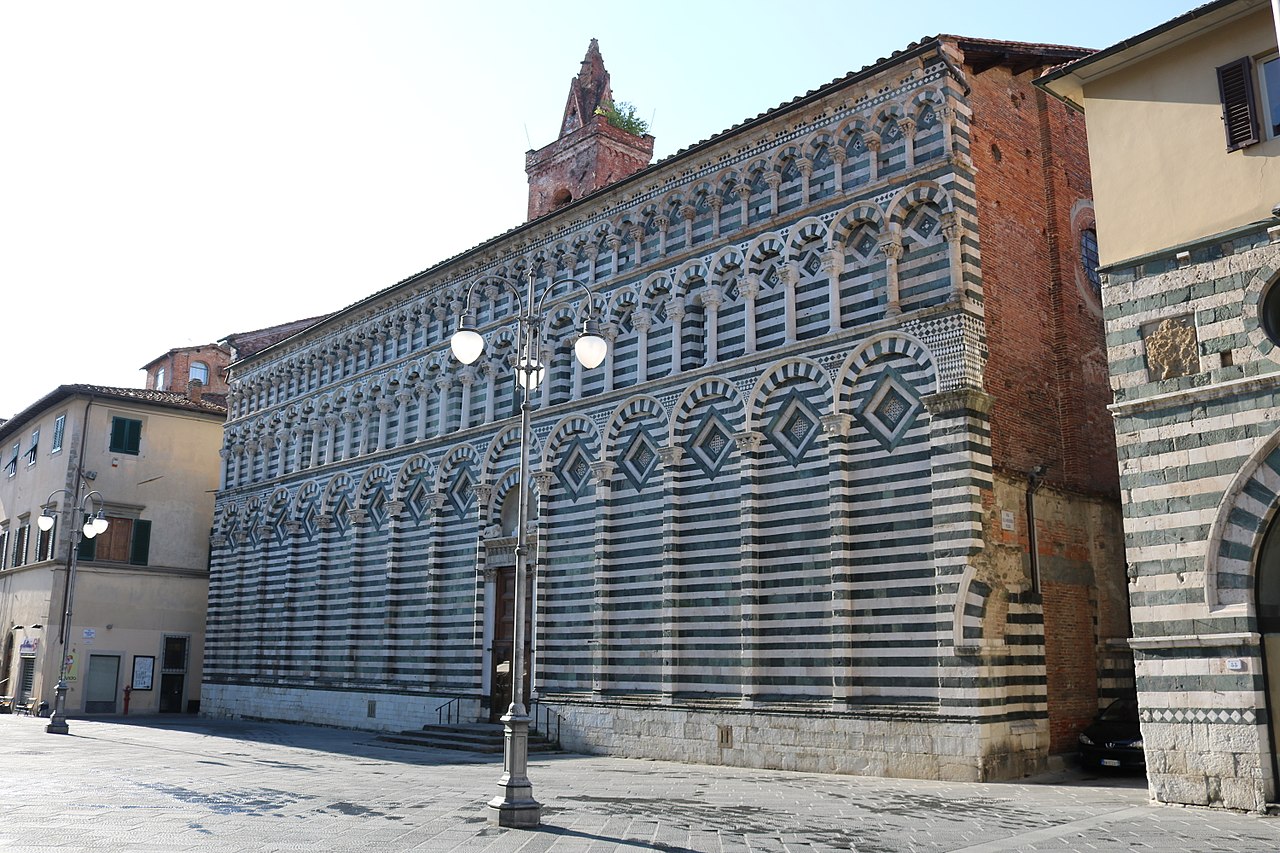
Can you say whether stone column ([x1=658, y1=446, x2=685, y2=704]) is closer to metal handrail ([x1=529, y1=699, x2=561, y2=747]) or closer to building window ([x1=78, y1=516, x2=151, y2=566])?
metal handrail ([x1=529, y1=699, x2=561, y2=747])

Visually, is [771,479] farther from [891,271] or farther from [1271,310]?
[1271,310]

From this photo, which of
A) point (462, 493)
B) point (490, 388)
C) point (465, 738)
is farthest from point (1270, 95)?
point (462, 493)

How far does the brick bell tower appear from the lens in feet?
97.7

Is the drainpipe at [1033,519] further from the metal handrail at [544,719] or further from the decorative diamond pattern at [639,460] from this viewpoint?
the metal handrail at [544,719]

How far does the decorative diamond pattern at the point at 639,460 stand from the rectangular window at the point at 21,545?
2447 cm

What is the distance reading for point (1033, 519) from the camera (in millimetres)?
15188

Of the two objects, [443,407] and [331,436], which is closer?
[443,407]

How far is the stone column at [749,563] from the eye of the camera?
16.3 m

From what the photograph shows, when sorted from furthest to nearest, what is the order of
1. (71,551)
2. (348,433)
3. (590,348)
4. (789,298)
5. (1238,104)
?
(71,551)
(348,433)
(789,298)
(1238,104)
(590,348)

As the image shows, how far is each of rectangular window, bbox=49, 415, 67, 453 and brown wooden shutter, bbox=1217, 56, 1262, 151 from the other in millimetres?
31896

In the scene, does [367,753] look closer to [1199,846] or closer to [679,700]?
[679,700]

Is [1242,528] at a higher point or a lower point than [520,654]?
higher

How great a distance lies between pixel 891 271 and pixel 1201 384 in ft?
16.7

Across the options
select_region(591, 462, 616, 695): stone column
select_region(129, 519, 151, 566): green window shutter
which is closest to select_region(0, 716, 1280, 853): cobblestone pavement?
select_region(591, 462, 616, 695): stone column
